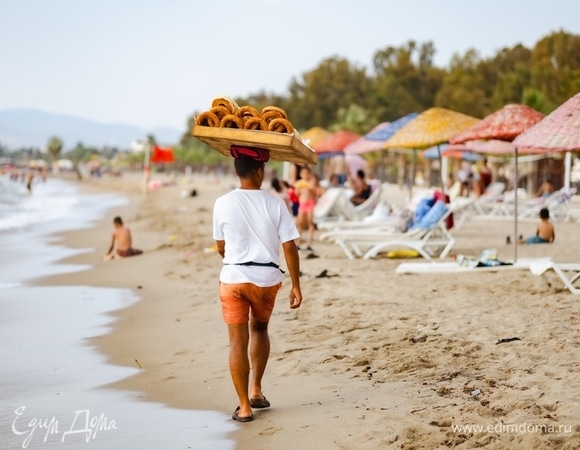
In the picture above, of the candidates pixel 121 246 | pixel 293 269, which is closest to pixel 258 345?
pixel 293 269

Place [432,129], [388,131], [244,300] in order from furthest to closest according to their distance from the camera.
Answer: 1. [388,131]
2. [432,129]
3. [244,300]

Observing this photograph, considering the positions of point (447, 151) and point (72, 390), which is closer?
point (72, 390)

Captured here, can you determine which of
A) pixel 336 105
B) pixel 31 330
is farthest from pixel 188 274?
pixel 336 105

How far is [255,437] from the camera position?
169 inches

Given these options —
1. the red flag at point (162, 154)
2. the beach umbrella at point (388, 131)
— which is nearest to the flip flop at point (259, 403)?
the beach umbrella at point (388, 131)

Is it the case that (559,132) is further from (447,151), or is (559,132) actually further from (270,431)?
(447,151)

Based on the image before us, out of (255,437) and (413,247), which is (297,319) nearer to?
(255,437)

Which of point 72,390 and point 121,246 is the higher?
point 121,246

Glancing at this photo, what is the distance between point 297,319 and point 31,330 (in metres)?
2.36

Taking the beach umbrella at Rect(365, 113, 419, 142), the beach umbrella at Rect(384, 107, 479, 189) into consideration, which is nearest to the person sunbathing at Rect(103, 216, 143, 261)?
the beach umbrella at Rect(384, 107, 479, 189)

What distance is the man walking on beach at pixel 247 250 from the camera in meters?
4.40

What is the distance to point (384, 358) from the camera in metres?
5.65

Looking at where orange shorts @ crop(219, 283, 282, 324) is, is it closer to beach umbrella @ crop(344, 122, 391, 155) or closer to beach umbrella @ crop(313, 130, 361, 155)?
beach umbrella @ crop(344, 122, 391, 155)

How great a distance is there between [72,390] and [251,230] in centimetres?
188
